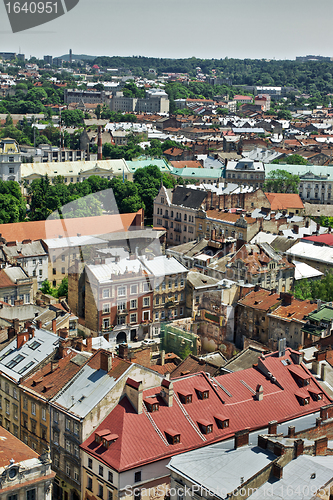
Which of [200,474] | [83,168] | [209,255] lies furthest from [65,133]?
[200,474]

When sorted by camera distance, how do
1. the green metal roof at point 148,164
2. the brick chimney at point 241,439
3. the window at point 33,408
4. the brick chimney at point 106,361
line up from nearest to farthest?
the brick chimney at point 241,439, the brick chimney at point 106,361, the window at point 33,408, the green metal roof at point 148,164

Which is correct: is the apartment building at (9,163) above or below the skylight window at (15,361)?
above

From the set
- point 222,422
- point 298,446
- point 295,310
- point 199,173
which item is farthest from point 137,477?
point 199,173

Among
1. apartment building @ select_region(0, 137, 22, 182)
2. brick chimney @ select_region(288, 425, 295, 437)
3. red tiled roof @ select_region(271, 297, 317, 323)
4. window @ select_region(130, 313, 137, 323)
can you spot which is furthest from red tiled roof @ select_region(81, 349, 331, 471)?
apartment building @ select_region(0, 137, 22, 182)

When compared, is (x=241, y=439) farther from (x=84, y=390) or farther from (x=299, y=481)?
(x=84, y=390)

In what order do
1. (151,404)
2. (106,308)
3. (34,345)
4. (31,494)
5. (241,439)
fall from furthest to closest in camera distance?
(106,308) → (34,345) → (151,404) → (241,439) → (31,494)

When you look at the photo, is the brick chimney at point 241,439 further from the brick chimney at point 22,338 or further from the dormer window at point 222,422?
the brick chimney at point 22,338

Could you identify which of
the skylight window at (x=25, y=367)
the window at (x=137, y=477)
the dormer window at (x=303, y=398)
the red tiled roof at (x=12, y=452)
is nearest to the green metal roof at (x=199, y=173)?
the skylight window at (x=25, y=367)
